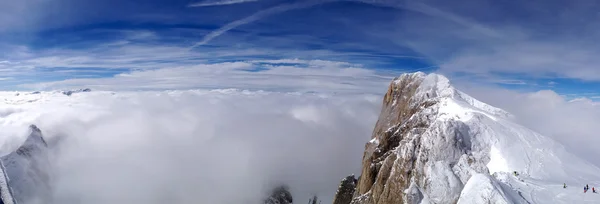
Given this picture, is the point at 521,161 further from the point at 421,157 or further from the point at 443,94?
the point at 443,94

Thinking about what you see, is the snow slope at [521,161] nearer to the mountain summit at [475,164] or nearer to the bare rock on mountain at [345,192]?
the mountain summit at [475,164]

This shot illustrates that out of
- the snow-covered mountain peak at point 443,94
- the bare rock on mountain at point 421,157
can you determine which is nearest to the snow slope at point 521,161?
the snow-covered mountain peak at point 443,94

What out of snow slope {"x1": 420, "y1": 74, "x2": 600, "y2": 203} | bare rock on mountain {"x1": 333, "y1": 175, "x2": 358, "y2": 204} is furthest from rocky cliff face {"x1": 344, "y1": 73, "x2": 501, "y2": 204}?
bare rock on mountain {"x1": 333, "y1": 175, "x2": 358, "y2": 204}

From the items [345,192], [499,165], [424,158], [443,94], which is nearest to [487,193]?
[499,165]

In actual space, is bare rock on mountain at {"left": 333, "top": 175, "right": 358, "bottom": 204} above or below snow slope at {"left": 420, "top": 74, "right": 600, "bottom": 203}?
below

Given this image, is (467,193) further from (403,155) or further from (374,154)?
(374,154)

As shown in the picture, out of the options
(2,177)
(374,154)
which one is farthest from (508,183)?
(2,177)

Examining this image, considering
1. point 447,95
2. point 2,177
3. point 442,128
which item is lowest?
point 2,177

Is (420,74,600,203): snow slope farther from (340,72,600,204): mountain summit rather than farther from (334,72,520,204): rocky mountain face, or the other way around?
(334,72,520,204): rocky mountain face
